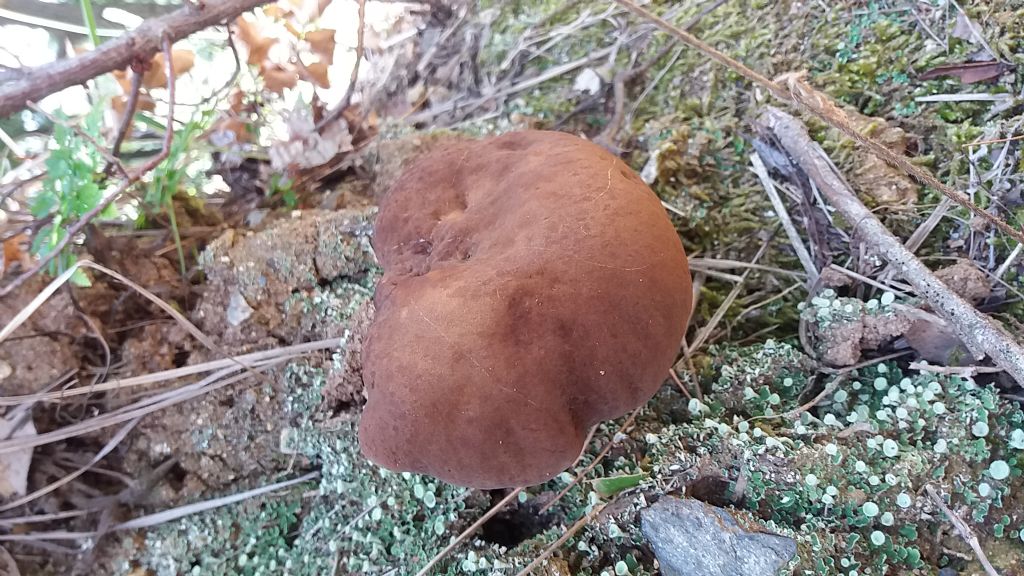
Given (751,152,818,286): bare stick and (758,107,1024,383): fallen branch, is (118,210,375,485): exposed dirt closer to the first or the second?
(751,152,818,286): bare stick

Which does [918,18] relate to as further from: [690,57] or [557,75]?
[557,75]

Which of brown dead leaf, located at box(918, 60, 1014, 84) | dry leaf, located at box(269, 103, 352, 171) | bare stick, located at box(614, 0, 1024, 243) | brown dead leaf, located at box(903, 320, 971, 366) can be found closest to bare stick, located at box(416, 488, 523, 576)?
brown dead leaf, located at box(903, 320, 971, 366)

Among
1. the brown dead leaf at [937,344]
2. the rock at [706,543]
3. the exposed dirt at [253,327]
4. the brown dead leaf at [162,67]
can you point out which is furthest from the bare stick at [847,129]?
the brown dead leaf at [162,67]

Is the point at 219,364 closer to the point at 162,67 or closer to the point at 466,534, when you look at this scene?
the point at 466,534

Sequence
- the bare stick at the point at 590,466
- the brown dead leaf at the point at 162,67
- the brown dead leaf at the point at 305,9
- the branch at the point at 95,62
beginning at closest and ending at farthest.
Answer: the bare stick at the point at 590,466 → the branch at the point at 95,62 → the brown dead leaf at the point at 162,67 → the brown dead leaf at the point at 305,9

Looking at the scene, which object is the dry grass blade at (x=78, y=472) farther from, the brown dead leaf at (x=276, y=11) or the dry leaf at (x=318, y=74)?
the brown dead leaf at (x=276, y=11)

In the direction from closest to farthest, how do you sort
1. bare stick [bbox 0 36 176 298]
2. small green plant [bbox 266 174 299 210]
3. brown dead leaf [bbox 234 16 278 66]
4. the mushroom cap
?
1. the mushroom cap
2. bare stick [bbox 0 36 176 298]
3. small green plant [bbox 266 174 299 210]
4. brown dead leaf [bbox 234 16 278 66]
